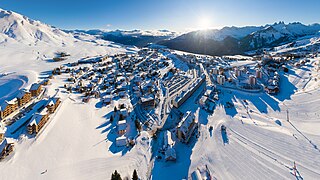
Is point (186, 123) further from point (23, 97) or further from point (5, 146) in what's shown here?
point (23, 97)

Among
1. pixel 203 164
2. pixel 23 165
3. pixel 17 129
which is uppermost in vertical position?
A: pixel 17 129

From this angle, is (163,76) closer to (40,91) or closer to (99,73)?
(99,73)

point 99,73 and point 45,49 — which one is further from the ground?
point 45,49

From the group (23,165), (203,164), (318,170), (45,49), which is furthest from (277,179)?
(45,49)

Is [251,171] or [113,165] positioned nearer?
[251,171]

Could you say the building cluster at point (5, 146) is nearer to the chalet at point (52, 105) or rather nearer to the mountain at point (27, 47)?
the chalet at point (52, 105)

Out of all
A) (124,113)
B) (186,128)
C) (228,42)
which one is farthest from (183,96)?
(228,42)

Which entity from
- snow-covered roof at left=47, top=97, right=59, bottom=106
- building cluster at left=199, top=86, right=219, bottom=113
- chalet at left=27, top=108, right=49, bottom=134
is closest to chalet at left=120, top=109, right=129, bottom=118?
snow-covered roof at left=47, top=97, right=59, bottom=106
